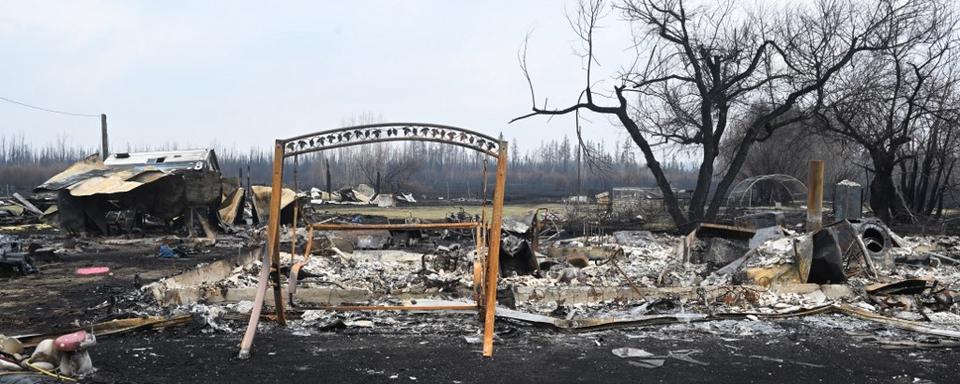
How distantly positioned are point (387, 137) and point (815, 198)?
8878mm

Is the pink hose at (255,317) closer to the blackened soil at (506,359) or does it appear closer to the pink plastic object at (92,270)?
the blackened soil at (506,359)

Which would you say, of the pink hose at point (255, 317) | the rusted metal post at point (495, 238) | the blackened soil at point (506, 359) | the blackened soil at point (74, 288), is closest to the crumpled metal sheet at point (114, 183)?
the blackened soil at point (74, 288)

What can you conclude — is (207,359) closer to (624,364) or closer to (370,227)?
(370,227)

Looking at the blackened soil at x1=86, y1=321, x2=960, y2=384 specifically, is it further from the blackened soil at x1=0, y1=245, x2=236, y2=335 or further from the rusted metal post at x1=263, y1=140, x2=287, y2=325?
the blackened soil at x1=0, y1=245, x2=236, y2=335

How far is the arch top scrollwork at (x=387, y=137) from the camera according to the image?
21.2 ft

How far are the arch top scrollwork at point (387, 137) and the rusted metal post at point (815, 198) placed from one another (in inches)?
319

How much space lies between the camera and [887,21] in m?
21.1

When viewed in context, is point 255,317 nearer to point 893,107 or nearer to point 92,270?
point 92,270

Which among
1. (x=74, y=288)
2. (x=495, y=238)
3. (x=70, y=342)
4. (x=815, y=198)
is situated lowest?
(x=74, y=288)

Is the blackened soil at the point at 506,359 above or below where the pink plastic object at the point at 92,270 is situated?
above

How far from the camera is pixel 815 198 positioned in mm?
12719

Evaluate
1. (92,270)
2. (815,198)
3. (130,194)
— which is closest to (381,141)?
(92,270)

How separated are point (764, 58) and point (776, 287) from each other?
14.7 m

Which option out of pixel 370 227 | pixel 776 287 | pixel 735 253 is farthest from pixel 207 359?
pixel 735 253
